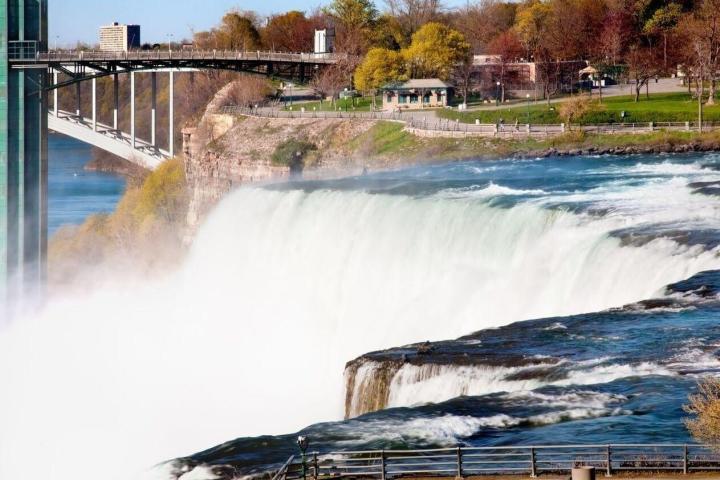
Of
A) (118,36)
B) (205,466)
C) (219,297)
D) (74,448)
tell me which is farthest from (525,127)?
(205,466)

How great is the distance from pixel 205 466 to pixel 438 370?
232 inches

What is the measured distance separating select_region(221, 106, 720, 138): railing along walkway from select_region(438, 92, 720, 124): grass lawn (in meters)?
0.96

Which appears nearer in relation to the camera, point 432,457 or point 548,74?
point 432,457

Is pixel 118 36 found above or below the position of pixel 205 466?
above

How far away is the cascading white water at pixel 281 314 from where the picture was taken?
1422 inches

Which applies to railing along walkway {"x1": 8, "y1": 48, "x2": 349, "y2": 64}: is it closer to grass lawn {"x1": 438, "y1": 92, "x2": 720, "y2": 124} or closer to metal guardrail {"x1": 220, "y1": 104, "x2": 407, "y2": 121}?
metal guardrail {"x1": 220, "y1": 104, "x2": 407, "y2": 121}

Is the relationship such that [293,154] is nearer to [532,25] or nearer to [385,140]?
[385,140]

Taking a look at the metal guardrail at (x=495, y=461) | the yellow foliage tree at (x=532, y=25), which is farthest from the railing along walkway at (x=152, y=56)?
the metal guardrail at (x=495, y=461)

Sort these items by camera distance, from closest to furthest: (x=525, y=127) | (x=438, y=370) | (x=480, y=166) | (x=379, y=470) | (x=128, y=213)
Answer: (x=379, y=470)
(x=438, y=370)
(x=480, y=166)
(x=525, y=127)
(x=128, y=213)

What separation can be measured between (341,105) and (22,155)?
37806 millimetres

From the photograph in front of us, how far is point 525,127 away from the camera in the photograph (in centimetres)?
7419

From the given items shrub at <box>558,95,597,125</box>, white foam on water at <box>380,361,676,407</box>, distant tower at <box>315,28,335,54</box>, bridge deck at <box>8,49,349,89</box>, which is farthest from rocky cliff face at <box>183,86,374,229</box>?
white foam on water at <box>380,361,676,407</box>

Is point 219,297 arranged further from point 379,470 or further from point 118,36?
point 118,36

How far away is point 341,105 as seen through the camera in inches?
3669
